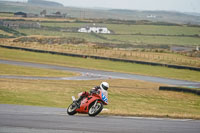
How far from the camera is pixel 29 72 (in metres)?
48.1

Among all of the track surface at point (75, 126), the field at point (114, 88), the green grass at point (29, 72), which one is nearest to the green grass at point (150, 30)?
the field at point (114, 88)

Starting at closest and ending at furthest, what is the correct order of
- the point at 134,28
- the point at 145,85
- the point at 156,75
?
1. the point at 145,85
2. the point at 156,75
3. the point at 134,28

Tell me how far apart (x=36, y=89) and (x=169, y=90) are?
12.5 meters

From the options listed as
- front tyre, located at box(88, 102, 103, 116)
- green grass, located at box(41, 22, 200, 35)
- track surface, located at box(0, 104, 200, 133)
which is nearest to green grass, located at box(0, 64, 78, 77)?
front tyre, located at box(88, 102, 103, 116)

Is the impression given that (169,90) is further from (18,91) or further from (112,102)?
(18,91)

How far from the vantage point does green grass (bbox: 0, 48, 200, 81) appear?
55.8 meters

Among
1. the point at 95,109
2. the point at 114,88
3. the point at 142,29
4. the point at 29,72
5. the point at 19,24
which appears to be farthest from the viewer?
the point at 142,29

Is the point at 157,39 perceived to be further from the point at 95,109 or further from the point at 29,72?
the point at 95,109

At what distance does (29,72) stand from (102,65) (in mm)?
15557

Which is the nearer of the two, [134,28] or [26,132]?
[26,132]

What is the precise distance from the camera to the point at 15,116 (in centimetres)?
1352

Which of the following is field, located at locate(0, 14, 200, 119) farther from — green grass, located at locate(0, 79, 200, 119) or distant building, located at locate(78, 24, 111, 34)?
distant building, located at locate(78, 24, 111, 34)

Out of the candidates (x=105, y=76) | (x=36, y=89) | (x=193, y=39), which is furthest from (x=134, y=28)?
(x=36, y=89)

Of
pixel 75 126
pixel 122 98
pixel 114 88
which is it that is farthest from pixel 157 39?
pixel 75 126
